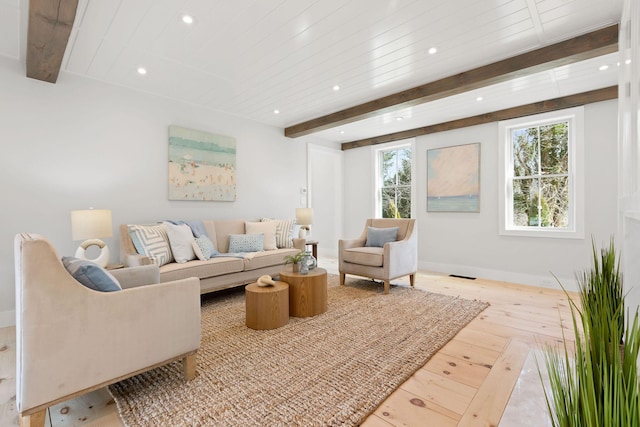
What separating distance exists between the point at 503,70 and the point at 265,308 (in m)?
3.09

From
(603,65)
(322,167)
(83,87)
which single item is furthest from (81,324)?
(322,167)

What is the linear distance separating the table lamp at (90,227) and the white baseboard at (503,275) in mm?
4531

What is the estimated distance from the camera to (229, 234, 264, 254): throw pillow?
3977 millimetres

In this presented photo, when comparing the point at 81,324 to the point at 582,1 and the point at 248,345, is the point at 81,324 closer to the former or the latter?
the point at 248,345

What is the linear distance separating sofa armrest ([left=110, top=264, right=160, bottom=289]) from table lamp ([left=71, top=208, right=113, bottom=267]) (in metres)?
0.79

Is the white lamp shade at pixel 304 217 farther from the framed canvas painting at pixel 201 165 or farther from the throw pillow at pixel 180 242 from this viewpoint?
the throw pillow at pixel 180 242

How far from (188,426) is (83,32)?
9.81ft

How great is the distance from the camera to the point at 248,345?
2.32 meters

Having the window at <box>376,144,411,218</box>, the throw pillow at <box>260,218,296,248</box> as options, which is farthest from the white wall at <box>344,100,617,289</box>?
the throw pillow at <box>260,218,296,248</box>

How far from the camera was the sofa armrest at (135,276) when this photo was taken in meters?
2.16

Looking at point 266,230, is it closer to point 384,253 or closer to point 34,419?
point 384,253

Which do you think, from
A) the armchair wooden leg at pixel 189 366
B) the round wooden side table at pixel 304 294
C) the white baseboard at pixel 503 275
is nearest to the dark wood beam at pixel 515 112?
the white baseboard at pixel 503 275

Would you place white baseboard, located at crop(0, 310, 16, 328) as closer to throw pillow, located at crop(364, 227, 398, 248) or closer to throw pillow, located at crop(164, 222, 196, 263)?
throw pillow, located at crop(164, 222, 196, 263)

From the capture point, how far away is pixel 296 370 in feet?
6.44
